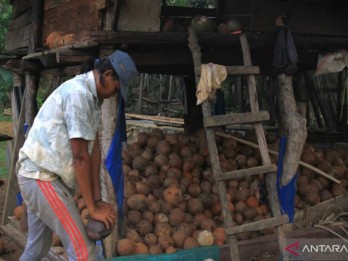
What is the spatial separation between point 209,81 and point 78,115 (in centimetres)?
173

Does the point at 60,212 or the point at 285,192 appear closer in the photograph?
the point at 60,212

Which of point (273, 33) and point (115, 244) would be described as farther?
point (273, 33)

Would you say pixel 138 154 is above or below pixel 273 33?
below

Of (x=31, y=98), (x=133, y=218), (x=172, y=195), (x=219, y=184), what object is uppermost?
(x=31, y=98)

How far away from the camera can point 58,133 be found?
3.15m

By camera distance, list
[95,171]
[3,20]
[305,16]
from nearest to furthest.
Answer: [95,171], [305,16], [3,20]

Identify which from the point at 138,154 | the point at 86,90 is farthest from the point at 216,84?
the point at 138,154

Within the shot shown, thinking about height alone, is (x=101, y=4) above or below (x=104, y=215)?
above

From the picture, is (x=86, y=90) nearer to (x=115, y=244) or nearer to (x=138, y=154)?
(x=115, y=244)

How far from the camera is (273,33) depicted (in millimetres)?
5285

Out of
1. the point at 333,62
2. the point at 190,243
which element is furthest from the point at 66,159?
the point at 333,62

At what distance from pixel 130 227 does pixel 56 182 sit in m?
2.32

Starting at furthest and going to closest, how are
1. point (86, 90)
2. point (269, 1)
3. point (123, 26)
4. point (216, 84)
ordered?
point (269, 1)
point (123, 26)
point (216, 84)
point (86, 90)

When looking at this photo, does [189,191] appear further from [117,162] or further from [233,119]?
[233,119]
